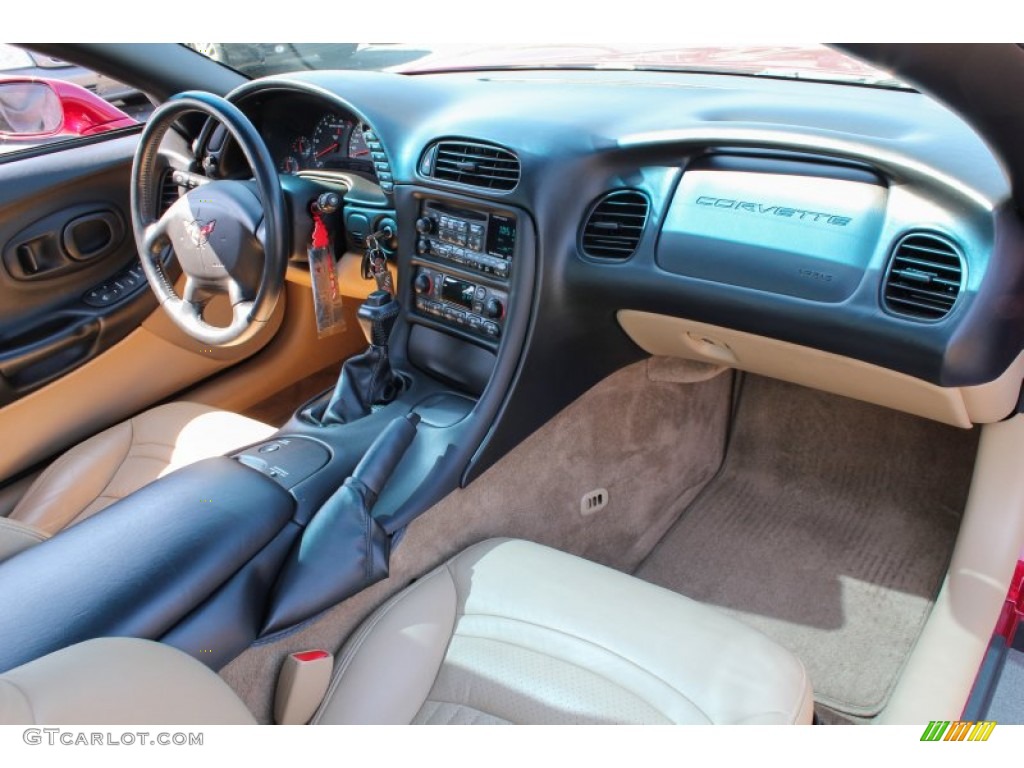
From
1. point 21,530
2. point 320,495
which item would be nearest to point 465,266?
point 320,495

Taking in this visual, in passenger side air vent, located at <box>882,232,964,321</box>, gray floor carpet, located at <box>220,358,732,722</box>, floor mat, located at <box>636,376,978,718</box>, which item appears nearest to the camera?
passenger side air vent, located at <box>882,232,964,321</box>

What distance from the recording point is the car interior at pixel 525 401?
1.08 m

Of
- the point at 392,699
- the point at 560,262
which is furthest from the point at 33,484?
the point at 560,262

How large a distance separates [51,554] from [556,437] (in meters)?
1.01

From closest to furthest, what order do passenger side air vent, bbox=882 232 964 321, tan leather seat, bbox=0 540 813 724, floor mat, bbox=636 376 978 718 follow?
1. tan leather seat, bbox=0 540 813 724
2. passenger side air vent, bbox=882 232 964 321
3. floor mat, bbox=636 376 978 718

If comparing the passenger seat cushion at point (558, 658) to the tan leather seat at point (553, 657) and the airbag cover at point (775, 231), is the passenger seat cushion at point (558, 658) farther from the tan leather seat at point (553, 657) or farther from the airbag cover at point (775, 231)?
the airbag cover at point (775, 231)

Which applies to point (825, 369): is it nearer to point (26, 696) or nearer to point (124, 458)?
point (26, 696)

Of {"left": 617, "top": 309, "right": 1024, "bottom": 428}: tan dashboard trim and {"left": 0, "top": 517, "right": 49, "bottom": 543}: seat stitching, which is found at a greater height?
{"left": 617, "top": 309, "right": 1024, "bottom": 428}: tan dashboard trim

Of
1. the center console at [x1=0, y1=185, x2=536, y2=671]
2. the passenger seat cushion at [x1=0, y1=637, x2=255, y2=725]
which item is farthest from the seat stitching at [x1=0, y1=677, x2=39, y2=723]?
the center console at [x1=0, y1=185, x2=536, y2=671]

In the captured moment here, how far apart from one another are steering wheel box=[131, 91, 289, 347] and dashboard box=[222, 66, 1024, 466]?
0.25 meters

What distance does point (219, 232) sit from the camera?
1681 mm

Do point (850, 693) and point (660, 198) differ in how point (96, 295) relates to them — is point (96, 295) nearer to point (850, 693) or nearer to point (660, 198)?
point (660, 198)

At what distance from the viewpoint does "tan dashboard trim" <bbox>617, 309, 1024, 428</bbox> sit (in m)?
1.30
